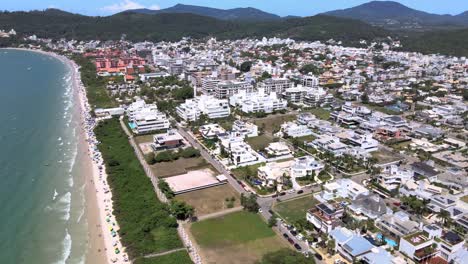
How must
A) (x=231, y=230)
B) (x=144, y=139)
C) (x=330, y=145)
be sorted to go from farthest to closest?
1. (x=144, y=139)
2. (x=330, y=145)
3. (x=231, y=230)

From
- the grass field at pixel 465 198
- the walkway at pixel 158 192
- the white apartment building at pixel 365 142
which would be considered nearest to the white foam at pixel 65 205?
the walkway at pixel 158 192

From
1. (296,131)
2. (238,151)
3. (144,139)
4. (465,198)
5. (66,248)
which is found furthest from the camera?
(296,131)

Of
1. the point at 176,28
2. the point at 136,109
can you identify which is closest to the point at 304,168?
the point at 136,109

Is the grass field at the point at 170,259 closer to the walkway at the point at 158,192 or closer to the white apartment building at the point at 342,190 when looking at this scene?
the walkway at the point at 158,192

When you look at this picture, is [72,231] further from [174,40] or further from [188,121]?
[174,40]

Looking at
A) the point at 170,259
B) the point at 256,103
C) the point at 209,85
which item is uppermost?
the point at 209,85

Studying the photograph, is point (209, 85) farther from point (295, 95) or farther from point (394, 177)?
point (394, 177)

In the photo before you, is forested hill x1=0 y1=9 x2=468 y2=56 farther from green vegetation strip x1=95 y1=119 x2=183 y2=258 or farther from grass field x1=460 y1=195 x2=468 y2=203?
green vegetation strip x1=95 y1=119 x2=183 y2=258
